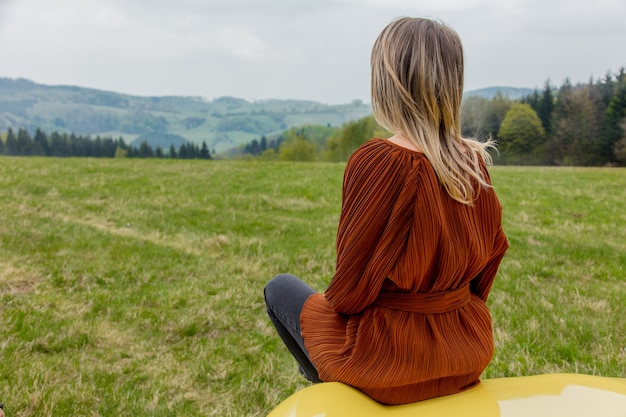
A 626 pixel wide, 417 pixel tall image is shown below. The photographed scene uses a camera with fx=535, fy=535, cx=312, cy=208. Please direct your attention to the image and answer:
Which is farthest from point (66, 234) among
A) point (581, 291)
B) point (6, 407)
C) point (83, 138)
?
point (83, 138)

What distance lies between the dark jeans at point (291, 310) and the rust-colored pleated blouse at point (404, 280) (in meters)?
0.59

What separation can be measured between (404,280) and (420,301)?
0.14 m

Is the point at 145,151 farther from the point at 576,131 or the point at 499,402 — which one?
the point at 499,402

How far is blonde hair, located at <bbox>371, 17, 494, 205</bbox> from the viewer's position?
2.23 metres

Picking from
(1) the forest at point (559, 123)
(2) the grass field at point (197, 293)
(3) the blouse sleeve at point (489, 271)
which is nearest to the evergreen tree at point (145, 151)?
(1) the forest at point (559, 123)

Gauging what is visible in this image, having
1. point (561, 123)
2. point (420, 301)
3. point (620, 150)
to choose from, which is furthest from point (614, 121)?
point (420, 301)

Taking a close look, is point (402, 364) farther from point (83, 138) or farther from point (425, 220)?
point (83, 138)

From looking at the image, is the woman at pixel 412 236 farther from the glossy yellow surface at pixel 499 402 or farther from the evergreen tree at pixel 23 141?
the evergreen tree at pixel 23 141

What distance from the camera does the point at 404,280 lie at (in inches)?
86.7

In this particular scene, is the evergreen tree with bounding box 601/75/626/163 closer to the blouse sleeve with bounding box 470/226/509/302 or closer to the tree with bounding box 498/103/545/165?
the tree with bounding box 498/103/545/165

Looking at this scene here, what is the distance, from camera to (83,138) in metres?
70.4

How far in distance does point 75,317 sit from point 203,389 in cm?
197

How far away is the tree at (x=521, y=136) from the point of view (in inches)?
1212

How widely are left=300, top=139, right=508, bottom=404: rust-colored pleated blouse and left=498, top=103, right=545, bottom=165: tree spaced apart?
1135 inches
